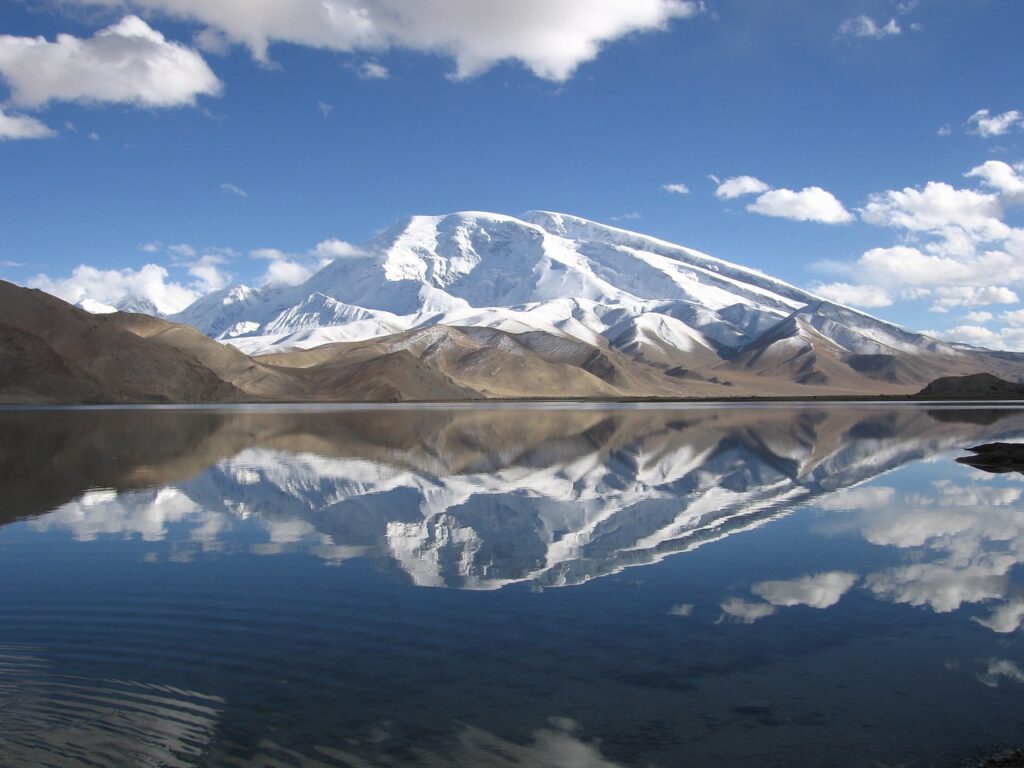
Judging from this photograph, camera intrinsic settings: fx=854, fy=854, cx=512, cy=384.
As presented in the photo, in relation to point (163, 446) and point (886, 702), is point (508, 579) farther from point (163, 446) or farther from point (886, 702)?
point (163, 446)

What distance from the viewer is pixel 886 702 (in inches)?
435

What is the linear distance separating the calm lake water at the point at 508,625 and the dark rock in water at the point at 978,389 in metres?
174

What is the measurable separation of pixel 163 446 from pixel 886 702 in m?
51.9

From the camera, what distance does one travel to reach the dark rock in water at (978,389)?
608 feet

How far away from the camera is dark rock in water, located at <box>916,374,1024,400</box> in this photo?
608 feet

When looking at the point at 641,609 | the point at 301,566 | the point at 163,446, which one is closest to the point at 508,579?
the point at 641,609

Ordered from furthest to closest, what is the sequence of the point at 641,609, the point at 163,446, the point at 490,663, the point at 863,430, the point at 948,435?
the point at 863,430
the point at 948,435
the point at 163,446
the point at 641,609
the point at 490,663

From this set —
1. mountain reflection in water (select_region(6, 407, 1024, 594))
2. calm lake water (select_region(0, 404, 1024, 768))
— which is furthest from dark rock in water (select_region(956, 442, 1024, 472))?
calm lake water (select_region(0, 404, 1024, 768))

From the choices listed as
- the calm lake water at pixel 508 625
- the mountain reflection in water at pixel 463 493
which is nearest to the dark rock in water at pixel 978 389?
the mountain reflection in water at pixel 463 493

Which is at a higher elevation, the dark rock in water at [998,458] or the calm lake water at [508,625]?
the dark rock in water at [998,458]

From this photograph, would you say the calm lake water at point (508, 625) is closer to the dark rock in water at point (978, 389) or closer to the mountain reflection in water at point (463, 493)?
the mountain reflection in water at point (463, 493)

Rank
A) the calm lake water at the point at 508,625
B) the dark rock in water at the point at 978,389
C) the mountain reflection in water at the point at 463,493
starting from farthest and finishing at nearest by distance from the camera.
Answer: the dark rock in water at the point at 978,389, the mountain reflection in water at the point at 463,493, the calm lake water at the point at 508,625

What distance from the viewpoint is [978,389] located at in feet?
626

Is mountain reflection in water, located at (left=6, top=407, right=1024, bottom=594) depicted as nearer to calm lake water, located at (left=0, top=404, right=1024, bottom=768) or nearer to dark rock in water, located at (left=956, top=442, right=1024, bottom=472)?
calm lake water, located at (left=0, top=404, right=1024, bottom=768)
